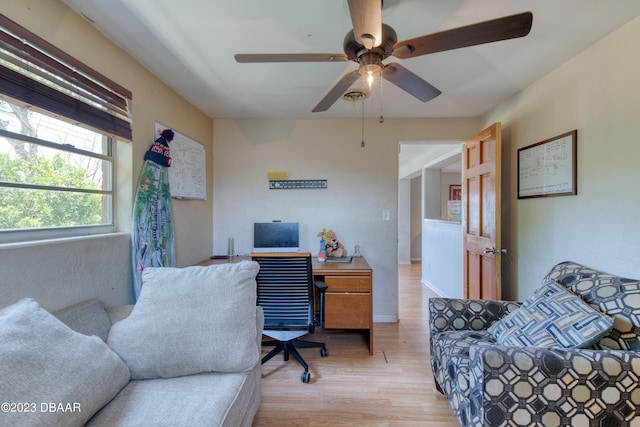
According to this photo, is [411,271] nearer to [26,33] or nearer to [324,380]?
[324,380]

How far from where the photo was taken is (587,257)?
1.77 meters

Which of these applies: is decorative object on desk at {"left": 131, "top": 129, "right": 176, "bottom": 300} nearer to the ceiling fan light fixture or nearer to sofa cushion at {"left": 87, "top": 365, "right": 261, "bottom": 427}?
sofa cushion at {"left": 87, "top": 365, "right": 261, "bottom": 427}

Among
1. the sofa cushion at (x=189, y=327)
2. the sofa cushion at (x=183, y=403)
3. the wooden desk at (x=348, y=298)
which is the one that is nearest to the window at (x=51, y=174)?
the sofa cushion at (x=189, y=327)

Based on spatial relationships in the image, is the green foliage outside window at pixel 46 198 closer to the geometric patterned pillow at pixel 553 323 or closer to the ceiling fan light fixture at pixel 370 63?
the ceiling fan light fixture at pixel 370 63

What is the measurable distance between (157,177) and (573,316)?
2.73 metres

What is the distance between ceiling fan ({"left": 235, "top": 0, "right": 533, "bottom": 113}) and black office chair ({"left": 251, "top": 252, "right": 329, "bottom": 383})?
1235mm

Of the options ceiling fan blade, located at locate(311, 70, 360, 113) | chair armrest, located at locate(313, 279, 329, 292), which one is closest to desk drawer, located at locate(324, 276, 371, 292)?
chair armrest, located at locate(313, 279, 329, 292)

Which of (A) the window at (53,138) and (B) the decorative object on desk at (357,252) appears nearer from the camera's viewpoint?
(A) the window at (53,138)

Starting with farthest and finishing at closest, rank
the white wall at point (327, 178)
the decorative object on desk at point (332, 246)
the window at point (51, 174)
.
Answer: the white wall at point (327, 178)
the decorative object on desk at point (332, 246)
the window at point (51, 174)

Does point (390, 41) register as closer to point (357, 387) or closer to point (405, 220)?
point (357, 387)

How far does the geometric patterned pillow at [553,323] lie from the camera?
1.28 m

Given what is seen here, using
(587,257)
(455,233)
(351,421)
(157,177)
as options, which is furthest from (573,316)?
(157,177)

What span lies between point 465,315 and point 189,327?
171 centimetres

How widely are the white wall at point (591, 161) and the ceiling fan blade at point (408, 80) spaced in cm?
107
